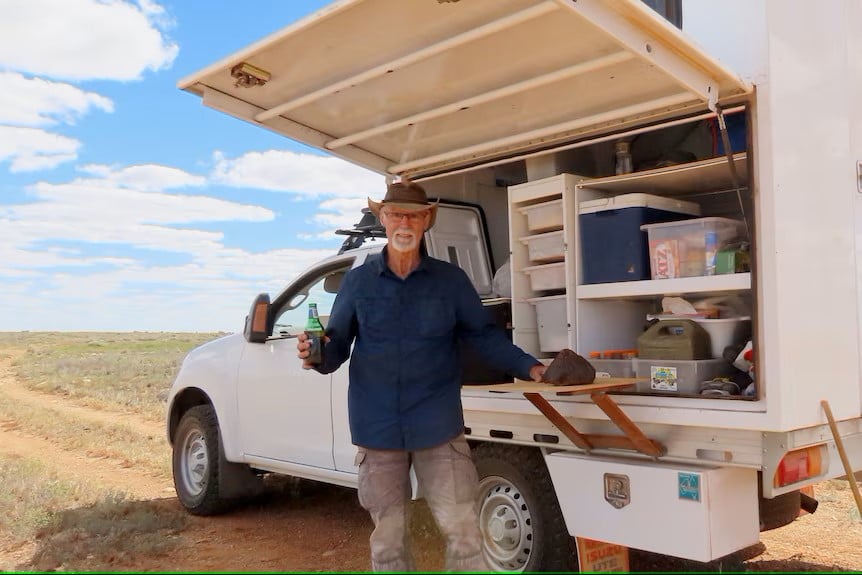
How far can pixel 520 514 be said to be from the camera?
4.46 meters

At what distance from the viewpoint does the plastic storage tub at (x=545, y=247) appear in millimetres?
4656

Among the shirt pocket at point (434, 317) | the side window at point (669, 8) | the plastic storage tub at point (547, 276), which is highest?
the side window at point (669, 8)

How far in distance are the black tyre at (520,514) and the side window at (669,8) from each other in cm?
242

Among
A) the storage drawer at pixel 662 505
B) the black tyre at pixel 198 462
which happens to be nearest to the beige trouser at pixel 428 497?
the storage drawer at pixel 662 505

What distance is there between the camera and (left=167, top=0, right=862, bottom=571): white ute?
3660 mm

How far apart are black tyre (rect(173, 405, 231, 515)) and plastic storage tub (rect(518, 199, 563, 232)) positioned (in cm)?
321

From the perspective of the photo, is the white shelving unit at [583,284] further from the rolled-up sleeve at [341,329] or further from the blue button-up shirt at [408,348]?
the rolled-up sleeve at [341,329]

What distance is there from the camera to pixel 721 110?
3.81 meters

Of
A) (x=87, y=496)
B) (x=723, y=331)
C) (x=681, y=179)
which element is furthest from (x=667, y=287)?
(x=87, y=496)

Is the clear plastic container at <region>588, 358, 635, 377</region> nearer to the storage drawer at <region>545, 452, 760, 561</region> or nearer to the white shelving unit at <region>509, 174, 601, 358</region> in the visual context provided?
the white shelving unit at <region>509, 174, 601, 358</region>

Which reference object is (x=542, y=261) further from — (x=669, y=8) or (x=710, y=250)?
(x=669, y=8)

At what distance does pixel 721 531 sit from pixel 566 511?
766 mm

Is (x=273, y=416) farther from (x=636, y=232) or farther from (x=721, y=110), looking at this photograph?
(x=721, y=110)

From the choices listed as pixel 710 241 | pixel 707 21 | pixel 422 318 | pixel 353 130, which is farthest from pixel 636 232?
pixel 353 130
